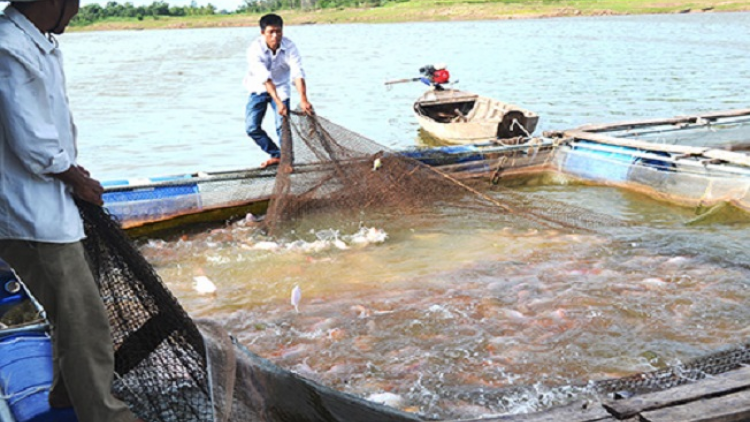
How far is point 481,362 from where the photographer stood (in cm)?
452

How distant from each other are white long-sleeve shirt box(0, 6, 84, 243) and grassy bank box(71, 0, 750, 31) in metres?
48.1

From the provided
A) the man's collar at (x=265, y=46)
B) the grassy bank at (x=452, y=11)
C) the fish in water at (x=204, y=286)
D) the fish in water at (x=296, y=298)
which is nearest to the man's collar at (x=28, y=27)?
the fish in water at (x=296, y=298)

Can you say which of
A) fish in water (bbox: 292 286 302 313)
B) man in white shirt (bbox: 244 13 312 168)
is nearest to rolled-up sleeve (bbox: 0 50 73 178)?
fish in water (bbox: 292 286 302 313)

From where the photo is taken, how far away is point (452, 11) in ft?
179

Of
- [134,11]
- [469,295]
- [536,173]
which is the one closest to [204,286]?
[469,295]

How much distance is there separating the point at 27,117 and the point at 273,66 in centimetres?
531

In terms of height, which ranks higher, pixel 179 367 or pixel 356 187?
pixel 179 367

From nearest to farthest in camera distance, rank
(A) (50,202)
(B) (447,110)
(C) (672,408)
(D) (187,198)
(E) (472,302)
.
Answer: (A) (50,202)
(C) (672,408)
(E) (472,302)
(D) (187,198)
(B) (447,110)

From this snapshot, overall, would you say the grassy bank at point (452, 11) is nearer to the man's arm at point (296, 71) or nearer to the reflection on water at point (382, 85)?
the reflection on water at point (382, 85)

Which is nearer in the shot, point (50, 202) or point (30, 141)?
point (30, 141)

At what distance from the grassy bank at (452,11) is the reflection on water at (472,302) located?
143ft

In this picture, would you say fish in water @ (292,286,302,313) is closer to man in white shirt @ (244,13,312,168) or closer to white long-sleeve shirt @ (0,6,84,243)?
man in white shirt @ (244,13,312,168)

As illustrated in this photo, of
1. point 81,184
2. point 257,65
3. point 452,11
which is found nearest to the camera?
point 81,184

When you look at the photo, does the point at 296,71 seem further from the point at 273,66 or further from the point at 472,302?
the point at 472,302
